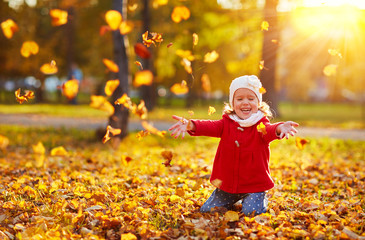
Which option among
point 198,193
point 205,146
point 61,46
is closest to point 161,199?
point 198,193

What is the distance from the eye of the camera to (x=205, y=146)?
349 inches

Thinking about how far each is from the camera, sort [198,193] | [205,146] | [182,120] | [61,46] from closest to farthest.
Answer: [182,120], [198,193], [205,146], [61,46]

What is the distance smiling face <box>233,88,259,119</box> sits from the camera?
12.3 ft

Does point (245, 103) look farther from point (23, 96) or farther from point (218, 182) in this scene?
A: point (23, 96)

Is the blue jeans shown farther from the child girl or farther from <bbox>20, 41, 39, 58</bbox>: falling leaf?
<bbox>20, 41, 39, 58</bbox>: falling leaf

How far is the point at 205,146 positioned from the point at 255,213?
5.21m

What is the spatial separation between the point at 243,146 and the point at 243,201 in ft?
1.78

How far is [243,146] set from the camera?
370 centimetres

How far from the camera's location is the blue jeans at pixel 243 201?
3685mm

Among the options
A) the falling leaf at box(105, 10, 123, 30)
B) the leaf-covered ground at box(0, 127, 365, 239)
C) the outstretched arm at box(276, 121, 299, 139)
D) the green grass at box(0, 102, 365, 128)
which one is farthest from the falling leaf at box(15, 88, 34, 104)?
the green grass at box(0, 102, 365, 128)

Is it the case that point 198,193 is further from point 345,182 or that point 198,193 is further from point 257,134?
point 345,182

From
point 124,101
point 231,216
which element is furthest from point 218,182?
point 124,101

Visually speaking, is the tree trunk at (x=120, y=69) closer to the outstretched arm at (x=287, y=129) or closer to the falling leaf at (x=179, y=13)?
the falling leaf at (x=179, y=13)

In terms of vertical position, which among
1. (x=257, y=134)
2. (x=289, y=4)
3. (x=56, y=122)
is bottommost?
(x=56, y=122)
